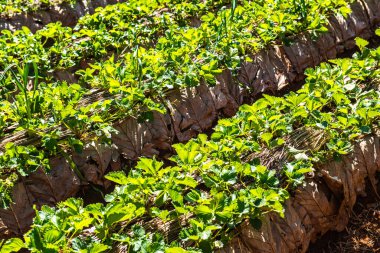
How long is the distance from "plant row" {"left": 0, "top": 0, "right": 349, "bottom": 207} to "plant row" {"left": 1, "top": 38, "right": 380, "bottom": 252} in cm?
71

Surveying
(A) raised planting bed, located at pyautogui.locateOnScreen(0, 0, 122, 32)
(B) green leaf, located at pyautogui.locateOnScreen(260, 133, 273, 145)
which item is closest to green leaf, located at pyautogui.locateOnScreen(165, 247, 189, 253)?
(B) green leaf, located at pyautogui.locateOnScreen(260, 133, 273, 145)

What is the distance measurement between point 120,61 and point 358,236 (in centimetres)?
231

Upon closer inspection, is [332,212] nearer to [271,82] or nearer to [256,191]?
[256,191]

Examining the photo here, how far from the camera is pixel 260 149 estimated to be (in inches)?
116

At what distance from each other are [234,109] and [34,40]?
78.1 inches

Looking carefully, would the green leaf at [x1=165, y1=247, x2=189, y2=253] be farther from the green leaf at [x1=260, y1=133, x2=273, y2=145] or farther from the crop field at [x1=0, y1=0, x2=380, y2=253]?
the green leaf at [x1=260, y1=133, x2=273, y2=145]

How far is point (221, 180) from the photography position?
2.57 meters

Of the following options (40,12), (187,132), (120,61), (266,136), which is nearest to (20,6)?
(40,12)

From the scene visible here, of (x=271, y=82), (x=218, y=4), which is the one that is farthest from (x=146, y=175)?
(x=218, y=4)

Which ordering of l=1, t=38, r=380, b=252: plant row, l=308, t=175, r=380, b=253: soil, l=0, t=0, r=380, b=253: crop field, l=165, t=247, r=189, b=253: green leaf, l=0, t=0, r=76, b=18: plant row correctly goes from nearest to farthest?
l=165, t=247, r=189, b=253: green leaf → l=1, t=38, r=380, b=252: plant row → l=0, t=0, r=380, b=253: crop field → l=308, t=175, r=380, b=253: soil → l=0, t=0, r=76, b=18: plant row

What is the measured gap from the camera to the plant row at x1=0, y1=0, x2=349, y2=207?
3.21 m

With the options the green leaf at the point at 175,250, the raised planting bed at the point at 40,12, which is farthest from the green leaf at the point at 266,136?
the raised planting bed at the point at 40,12

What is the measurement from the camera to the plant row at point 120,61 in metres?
3.21

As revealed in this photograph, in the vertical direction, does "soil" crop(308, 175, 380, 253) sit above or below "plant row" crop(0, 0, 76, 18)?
below
